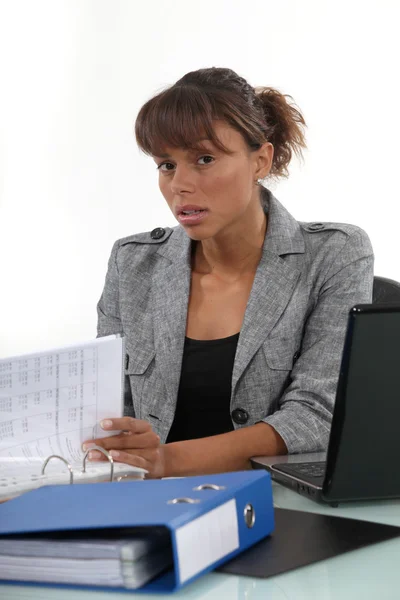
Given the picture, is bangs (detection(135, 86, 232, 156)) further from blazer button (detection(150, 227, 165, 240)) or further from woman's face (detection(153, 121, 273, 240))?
blazer button (detection(150, 227, 165, 240))

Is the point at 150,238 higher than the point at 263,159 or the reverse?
the reverse

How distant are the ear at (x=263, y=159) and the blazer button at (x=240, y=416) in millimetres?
527

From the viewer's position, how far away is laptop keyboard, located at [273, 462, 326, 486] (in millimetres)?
1205

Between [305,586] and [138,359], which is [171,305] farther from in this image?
[305,586]

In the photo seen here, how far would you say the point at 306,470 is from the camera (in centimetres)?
127

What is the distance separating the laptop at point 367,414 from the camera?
3.29 feet

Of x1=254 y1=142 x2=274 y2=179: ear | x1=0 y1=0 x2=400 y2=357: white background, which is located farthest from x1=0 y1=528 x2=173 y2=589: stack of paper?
x1=0 y1=0 x2=400 y2=357: white background

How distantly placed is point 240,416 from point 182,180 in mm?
487

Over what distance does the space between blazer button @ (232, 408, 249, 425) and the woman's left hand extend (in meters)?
0.35

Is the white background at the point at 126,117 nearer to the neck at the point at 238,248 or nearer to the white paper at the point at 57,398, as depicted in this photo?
the neck at the point at 238,248

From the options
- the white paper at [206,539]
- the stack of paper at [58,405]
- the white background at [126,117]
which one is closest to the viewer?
the white paper at [206,539]

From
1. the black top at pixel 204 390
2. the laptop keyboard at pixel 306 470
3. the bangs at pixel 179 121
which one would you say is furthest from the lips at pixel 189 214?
the laptop keyboard at pixel 306 470

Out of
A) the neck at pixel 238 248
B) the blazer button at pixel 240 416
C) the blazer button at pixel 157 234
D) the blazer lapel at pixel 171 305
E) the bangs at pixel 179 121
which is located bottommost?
the blazer button at pixel 240 416

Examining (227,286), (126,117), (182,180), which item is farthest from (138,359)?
(126,117)
